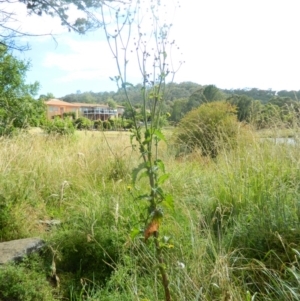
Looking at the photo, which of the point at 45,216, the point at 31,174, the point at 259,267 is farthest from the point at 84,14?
the point at 259,267

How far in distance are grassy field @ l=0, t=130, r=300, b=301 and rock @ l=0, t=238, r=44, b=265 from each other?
0.07 m

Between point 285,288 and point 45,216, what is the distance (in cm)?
Answer: 201

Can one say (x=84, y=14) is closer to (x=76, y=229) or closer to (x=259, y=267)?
(x=76, y=229)

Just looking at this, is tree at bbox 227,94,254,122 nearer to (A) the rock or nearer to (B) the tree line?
(B) the tree line

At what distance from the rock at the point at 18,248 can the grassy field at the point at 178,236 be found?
68 mm

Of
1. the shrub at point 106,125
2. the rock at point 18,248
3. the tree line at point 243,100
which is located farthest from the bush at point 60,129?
the rock at point 18,248

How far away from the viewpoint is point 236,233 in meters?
2.15

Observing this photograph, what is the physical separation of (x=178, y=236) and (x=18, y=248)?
0.98 meters

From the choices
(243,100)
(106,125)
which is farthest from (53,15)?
(243,100)

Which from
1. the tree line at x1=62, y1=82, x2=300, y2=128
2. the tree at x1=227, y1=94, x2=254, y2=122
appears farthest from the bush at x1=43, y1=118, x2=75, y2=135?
the tree at x1=227, y1=94, x2=254, y2=122

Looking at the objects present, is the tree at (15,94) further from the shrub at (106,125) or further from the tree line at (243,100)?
the shrub at (106,125)

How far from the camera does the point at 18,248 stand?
2225mm

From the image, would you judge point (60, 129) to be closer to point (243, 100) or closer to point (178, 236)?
point (243, 100)

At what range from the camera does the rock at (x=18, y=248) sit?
2.15 metres
